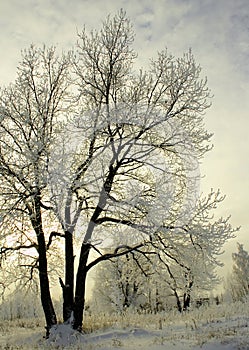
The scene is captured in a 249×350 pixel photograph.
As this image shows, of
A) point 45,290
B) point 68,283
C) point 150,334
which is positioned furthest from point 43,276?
point 150,334

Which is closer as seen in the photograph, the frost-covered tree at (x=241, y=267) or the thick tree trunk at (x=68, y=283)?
the thick tree trunk at (x=68, y=283)

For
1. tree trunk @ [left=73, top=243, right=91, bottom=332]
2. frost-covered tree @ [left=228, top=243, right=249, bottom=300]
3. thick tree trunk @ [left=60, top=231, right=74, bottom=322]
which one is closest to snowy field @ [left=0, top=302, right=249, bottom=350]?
tree trunk @ [left=73, top=243, right=91, bottom=332]

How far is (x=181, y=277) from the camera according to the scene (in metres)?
12.8

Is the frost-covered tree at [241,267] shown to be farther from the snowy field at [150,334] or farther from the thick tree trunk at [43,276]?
the thick tree trunk at [43,276]

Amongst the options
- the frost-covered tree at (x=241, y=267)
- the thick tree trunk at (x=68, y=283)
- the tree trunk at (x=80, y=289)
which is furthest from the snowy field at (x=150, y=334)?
the frost-covered tree at (x=241, y=267)

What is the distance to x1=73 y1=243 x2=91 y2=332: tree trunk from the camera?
12.5 meters

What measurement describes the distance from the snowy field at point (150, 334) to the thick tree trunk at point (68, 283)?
1.80ft

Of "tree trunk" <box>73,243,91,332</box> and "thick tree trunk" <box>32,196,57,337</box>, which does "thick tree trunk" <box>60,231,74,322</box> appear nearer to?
"tree trunk" <box>73,243,91,332</box>

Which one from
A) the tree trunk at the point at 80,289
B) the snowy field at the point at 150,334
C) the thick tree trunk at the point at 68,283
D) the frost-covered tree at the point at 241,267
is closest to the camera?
the snowy field at the point at 150,334

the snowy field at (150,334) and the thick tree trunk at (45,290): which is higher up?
the thick tree trunk at (45,290)

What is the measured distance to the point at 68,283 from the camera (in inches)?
506

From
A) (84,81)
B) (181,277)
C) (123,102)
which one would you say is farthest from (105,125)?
(181,277)

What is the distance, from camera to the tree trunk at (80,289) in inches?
491

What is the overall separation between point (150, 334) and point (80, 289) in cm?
313
